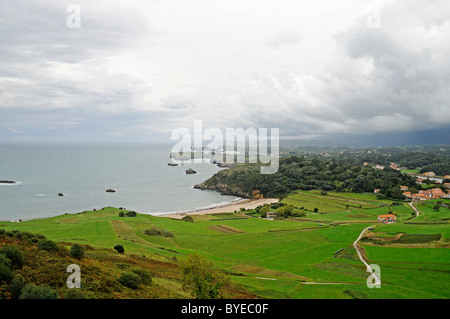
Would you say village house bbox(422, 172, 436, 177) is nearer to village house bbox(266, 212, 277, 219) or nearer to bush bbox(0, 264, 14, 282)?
village house bbox(266, 212, 277, 219)

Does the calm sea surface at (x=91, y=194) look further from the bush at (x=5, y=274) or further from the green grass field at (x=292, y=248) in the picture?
the bush at (x=5, y=274)

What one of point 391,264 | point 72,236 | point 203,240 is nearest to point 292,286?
point 391,264

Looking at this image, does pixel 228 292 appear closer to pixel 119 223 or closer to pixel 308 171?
pixel 119 223

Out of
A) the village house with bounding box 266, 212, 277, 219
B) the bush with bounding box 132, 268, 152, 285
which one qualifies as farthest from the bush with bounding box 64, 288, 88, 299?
the village house with bounding box 266, 212, 277, 219

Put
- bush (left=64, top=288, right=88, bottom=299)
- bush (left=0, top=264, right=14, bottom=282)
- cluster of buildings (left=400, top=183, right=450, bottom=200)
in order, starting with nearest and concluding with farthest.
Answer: bush (left=64, top=288, right=88, bottom=299) < bush (left=0, top=264, right=14, bottom=282) < cluster of buildings (left=400, top=183, right=450, bottom=200)

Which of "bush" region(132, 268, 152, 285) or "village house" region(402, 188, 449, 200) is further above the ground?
"bush" region(132, 268, 152, 285)

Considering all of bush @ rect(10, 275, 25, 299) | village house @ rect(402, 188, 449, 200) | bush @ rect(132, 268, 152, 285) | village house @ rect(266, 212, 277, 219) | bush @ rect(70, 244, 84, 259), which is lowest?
village house @ rect(266, 212, 277, 219)

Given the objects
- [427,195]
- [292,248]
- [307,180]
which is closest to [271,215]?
[292,248]
